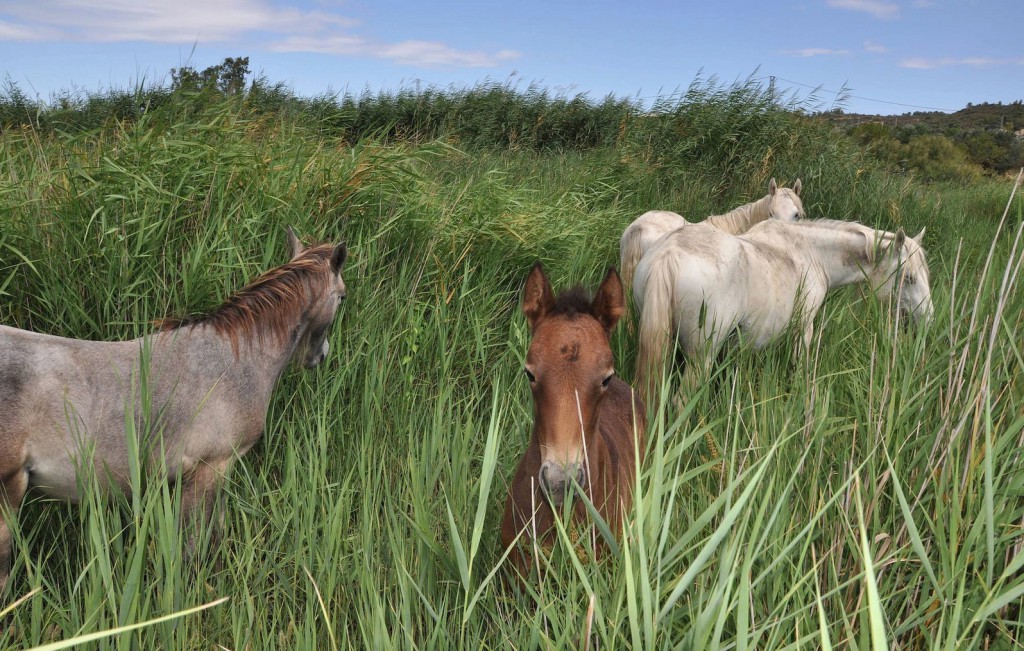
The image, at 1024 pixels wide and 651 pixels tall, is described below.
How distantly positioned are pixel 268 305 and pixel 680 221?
4.09 meters

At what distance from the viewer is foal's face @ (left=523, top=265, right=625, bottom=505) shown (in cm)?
210

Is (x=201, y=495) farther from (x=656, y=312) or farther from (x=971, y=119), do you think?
(x=971, y=119)

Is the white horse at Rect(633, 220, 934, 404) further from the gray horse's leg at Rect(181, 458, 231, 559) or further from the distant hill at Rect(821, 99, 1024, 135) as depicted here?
the distant hill at Rect(821, 99, 1024, 135)

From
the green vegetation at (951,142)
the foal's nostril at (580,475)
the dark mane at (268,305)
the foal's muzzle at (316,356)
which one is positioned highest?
the green vegetation at (951,142)

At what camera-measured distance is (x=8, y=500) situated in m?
2.59

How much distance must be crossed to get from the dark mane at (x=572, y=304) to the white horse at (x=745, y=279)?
120cm

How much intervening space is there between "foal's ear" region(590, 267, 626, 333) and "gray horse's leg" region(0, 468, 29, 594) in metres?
2.33

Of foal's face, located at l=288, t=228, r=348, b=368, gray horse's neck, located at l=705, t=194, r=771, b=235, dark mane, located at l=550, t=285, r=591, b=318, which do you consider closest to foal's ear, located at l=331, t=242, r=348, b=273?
foal's face, located at l=288, t=228, r=348, b=368

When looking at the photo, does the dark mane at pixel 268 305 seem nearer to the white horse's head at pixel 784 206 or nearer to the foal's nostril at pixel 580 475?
the foal's nostril at pixel 580 475

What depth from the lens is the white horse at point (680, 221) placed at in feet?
Result: 18.9

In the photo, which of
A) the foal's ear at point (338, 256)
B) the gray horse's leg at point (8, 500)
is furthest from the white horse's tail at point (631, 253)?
the gray horse's leg at point (8, 500)

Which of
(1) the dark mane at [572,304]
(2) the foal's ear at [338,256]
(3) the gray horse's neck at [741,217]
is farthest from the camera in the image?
(3) the gray horse's neck at [741,217]

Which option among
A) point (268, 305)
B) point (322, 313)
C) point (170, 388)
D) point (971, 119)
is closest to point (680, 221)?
point (322, 313)

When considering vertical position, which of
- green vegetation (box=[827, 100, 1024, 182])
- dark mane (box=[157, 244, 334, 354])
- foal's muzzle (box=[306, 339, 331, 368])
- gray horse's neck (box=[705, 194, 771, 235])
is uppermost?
green vegetation (box=[827, 100, 1024, 182])
